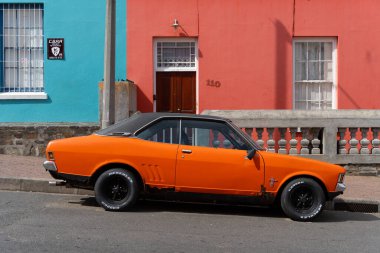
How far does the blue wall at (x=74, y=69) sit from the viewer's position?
43.3 feet

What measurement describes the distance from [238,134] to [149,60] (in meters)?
6.27

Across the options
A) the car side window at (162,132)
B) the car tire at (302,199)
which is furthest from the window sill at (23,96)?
the car tire at (302,199)

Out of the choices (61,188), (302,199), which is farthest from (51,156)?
(302,199)

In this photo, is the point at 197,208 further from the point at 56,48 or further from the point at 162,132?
the point at 56,48

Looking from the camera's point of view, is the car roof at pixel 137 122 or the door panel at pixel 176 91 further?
the door panel at pixel 176 91

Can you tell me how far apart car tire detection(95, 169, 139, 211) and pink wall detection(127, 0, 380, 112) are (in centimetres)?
606

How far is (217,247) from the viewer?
19.3 ft

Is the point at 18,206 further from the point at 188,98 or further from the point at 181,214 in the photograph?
the point at 188,98

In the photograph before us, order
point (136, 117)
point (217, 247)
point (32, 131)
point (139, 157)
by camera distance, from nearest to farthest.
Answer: point (217, 247) < point (139, 157) < point (136, 117) < point (32, 131)

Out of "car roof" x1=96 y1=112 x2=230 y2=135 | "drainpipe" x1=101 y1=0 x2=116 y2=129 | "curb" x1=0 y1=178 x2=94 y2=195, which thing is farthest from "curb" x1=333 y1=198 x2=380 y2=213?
"curb" x1=0 y1=178 x2=94 y2=195

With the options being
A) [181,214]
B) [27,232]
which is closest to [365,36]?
[181,214]

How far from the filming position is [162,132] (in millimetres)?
7566

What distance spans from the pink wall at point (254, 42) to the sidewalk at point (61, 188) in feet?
11.4

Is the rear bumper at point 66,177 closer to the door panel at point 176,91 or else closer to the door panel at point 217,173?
the door panel at point 217,173
